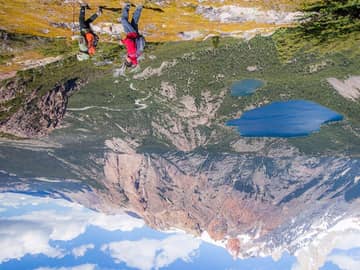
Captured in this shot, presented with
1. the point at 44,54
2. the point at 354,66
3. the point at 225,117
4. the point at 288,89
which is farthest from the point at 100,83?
the point at 354,66

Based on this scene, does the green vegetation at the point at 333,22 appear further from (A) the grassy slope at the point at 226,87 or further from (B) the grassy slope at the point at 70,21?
(A) the grassy slope at the point at 226,87

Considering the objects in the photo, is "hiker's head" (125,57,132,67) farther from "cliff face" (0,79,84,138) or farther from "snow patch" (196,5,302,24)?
"cliff face" (0,79,84,138)

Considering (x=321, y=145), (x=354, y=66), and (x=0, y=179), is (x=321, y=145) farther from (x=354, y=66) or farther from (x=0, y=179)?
(x=0, y=179)

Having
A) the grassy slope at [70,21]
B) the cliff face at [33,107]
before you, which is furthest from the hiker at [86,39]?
the cliff face at [33,107]

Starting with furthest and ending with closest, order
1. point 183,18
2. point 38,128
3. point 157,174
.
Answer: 1. point 157,174
2. point 38,128
3. point 183,18

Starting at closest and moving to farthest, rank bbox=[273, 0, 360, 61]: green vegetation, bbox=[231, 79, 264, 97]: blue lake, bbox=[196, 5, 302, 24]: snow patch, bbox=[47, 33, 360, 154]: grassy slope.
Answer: bbox=[273, 0, 360, 61]: green vegetation < bbox=[196, 5, 302, 24]: snow patch < bbox=[47, 33, 360, 154]: grassy slope < bbox=[231, 79, 264, 97]: blue lake

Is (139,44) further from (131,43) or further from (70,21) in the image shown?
(70,21)

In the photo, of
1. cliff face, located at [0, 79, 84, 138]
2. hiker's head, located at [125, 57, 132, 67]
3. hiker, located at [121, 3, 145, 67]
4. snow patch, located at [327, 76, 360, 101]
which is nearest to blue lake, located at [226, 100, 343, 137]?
snow patch, located at [327, 76, 360, 101]
